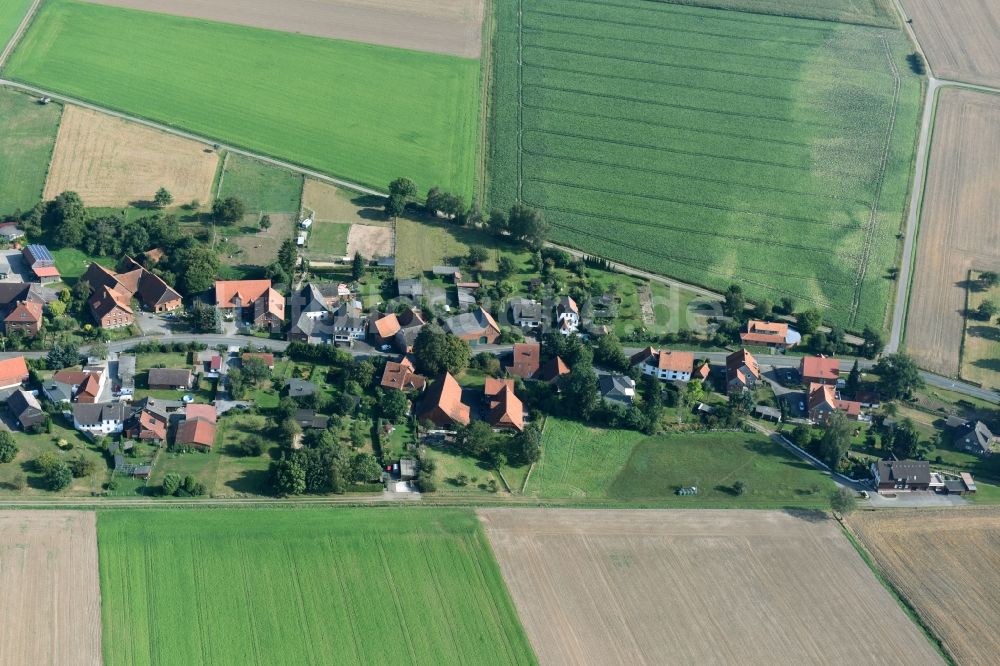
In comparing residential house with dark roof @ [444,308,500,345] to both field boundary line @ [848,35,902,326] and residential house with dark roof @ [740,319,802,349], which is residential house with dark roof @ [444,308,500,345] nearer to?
residential house with dark roof @ [740,319,802,349]

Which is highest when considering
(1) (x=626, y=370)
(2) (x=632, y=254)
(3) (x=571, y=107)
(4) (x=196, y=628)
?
(3) (x=571, y=107)

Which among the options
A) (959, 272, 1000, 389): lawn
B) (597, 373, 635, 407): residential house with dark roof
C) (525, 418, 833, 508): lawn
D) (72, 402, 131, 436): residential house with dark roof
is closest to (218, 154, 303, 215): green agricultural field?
(72, 402, 131, 436): residential house with dark roof

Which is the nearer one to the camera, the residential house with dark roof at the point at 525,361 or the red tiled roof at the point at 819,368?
the residential house with dark roof at the point at 525,361

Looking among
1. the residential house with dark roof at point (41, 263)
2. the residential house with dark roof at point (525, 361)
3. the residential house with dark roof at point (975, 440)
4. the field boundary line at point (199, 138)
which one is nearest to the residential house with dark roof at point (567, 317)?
the residential house with dark roof at point (525, 361)

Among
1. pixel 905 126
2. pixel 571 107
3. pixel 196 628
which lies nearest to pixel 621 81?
pixel 571 107

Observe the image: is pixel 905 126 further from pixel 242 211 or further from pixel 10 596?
pixel 10 596

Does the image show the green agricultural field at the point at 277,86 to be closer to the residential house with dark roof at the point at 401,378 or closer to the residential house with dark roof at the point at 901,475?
the residential house with dark roof at the point at 401,378
